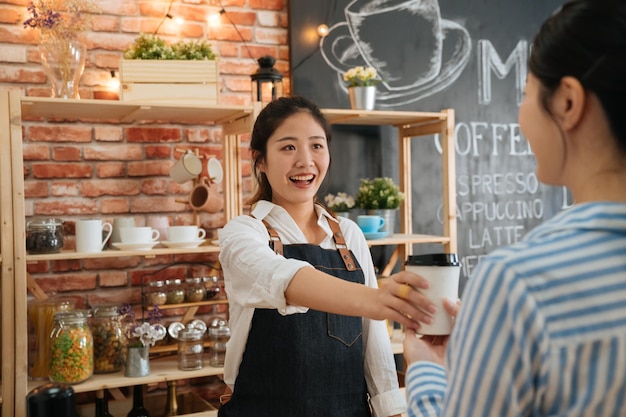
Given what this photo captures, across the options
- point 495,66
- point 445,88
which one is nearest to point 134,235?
point 445,88

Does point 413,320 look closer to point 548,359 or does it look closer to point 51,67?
point 548,359

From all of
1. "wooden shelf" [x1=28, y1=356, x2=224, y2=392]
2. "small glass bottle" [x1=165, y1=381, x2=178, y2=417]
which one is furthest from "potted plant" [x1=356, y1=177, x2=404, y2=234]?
"small glass bottle" [x1=165, y1=381, x2=178, y2=417]

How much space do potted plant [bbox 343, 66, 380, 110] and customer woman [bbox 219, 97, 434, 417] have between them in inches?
38.7

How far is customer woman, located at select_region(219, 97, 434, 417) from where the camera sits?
1.84m

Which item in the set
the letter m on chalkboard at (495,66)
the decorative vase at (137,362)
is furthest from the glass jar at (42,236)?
the letter m on chalkboard at (495,66)

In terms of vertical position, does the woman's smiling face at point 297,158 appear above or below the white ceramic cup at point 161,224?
above

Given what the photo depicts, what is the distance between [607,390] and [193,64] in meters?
2.21

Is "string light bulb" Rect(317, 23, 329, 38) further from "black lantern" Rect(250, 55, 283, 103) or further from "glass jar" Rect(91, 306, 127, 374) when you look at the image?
"glass jar" Rect(91, 306, 127, 374)

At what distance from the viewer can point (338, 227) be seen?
6.64 ft

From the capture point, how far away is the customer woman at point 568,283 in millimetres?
722

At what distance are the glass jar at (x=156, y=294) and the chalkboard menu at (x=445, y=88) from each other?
0.99 metres

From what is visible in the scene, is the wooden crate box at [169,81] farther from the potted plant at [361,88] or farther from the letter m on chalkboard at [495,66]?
the letter m on chalkboard at [495,66]

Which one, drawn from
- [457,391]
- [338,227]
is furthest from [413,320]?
[338,227]

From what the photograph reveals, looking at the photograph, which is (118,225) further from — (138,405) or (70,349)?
(138,405)
